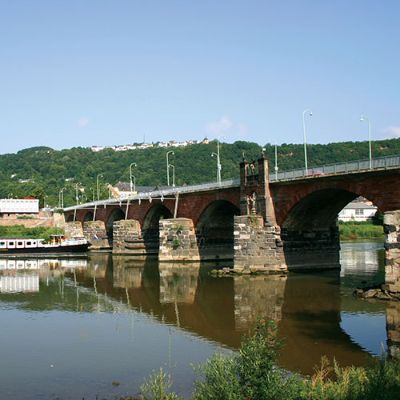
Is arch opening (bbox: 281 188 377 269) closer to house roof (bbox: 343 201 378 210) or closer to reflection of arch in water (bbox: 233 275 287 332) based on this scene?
reflection of arch in water (bbox: 233 275 287 332)

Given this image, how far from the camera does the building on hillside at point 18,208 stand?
121m

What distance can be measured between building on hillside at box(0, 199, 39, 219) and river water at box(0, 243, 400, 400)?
74.0 metres

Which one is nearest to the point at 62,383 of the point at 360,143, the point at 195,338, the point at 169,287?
the point at 195,338

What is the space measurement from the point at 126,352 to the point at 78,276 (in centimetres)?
3093

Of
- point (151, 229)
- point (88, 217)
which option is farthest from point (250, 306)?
point (88, 217)

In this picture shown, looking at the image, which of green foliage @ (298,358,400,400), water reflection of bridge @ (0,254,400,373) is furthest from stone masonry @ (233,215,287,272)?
green foliage @ (298,358,400,400)

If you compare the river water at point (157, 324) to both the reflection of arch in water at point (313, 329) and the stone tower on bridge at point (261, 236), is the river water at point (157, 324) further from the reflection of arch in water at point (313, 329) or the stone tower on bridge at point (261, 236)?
the stone tower on bridge at point (261, 236)

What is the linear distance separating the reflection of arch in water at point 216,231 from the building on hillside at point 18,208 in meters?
66.8

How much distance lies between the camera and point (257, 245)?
47.5m

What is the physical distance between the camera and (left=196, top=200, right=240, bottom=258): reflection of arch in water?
6162cm

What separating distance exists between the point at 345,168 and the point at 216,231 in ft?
80.8

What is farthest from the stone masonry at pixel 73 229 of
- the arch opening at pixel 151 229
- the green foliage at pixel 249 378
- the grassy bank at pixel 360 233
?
the green foliage at pixel 249 378

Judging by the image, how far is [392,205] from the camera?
121ft

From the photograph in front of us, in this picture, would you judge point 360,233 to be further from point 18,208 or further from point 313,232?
point 18,208
